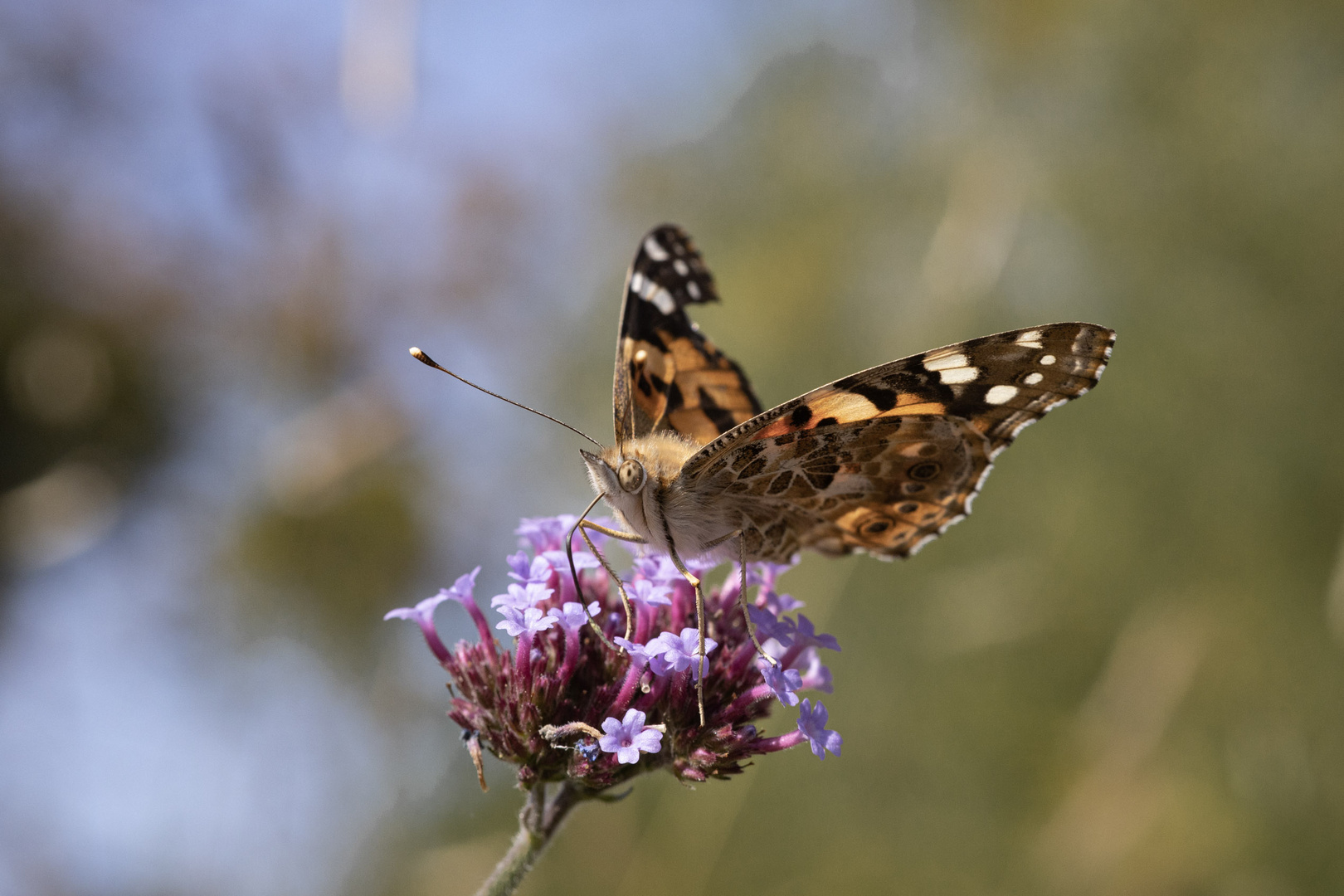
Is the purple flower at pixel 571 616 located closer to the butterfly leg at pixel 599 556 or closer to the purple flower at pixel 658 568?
the butterfly leg at pixel 599 556

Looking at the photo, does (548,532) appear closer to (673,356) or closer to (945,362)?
(673,356)

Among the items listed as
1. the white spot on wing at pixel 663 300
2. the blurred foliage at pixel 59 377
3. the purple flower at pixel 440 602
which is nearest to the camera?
the purple flower at pixel 440 602

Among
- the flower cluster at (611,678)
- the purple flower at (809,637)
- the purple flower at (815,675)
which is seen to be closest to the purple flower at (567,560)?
the flower cluster at (611,678)

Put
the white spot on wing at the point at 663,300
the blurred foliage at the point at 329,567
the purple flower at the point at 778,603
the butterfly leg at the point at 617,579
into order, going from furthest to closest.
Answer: the blurred foliage at the point at 329,567
the white spot on wing at the point at 663,300
the purple flower at the point at 778,603
the butterfly leg at the point at 617,579

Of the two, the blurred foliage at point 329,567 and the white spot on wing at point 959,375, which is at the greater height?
the blurred foliage at point 329,567

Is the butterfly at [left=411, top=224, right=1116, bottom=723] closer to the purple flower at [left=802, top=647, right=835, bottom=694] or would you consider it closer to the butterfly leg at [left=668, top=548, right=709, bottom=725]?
the butterfly leg at [left=668, top=548, right=709, bottom=725]

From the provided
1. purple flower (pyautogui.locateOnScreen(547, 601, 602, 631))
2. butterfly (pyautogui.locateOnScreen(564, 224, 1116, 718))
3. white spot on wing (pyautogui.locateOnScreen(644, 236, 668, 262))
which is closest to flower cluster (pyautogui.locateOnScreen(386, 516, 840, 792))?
purple flower (pyautogui.locateOnScreen(547, 601, 602, 631))

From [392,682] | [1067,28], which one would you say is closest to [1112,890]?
[392,682]
